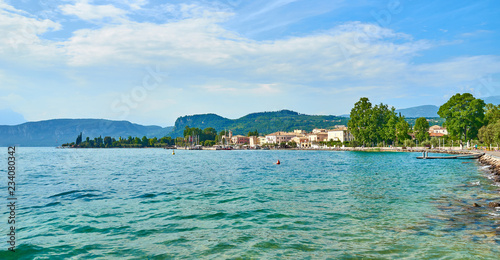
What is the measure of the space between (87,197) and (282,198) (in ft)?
36.2

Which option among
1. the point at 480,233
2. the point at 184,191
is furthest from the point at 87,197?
the point at 480,233

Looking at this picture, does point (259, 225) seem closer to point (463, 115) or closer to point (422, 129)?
point (463, 115)

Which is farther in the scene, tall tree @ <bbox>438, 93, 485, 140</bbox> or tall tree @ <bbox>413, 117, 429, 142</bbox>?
tall tree @ <bbox>413, 117, 429, 142</bbox>

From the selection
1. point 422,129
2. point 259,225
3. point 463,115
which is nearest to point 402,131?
point 422,129

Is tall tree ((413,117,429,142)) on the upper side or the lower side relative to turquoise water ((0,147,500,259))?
upper

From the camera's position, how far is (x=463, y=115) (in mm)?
72750

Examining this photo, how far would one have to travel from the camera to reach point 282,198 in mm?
18141

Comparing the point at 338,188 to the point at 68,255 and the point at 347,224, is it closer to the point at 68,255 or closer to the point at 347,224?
the point at 347,224

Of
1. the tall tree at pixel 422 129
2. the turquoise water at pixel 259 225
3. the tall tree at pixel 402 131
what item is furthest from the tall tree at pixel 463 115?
the turquoise water at pixel 259 225

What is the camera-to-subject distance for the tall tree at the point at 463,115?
72562 mm

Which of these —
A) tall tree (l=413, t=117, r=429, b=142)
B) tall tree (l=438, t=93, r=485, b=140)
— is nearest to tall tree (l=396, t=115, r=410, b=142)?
tall tree (l=413, t=117, r=429, b=142)

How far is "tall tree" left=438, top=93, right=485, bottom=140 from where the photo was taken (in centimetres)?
7256

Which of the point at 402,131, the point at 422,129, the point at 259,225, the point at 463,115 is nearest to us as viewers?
the point at 259,225

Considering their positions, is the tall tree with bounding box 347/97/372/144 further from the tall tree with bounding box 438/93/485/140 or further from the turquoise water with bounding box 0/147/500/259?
the turquoise water with bounding box 0/147/500/259
